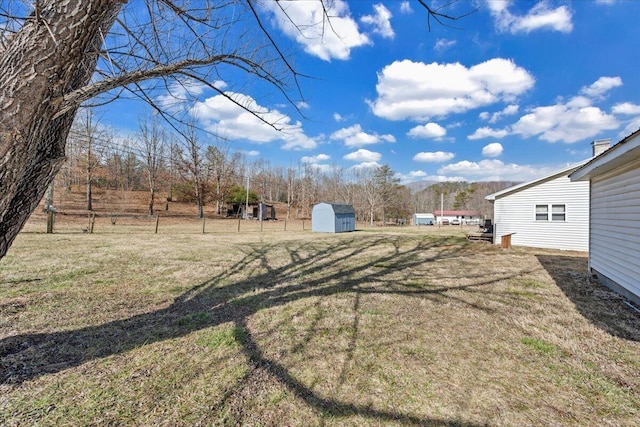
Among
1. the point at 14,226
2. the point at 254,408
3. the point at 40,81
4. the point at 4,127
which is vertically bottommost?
the point at 254,408

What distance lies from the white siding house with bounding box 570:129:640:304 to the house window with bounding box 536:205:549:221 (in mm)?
5928

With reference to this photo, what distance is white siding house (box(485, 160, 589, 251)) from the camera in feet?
35.1

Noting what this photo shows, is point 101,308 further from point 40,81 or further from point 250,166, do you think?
point 250,166

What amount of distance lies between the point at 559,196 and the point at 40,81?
574 inches

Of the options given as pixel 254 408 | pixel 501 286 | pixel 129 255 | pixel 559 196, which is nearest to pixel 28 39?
pixel 254 408

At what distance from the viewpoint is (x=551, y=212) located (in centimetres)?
1129

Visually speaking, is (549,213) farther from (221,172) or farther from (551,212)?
(221,172)

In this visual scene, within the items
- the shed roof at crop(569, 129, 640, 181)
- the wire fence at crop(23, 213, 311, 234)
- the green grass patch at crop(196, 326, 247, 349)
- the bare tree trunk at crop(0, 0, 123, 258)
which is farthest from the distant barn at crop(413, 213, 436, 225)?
the bare tree trunk at crop(0, 0, 123, 258)

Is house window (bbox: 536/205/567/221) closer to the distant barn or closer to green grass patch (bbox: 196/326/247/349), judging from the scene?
green grass patch (bbox: 196/326/247/349)

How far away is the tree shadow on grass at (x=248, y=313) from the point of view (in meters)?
2.30

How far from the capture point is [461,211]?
Answer: 194ft

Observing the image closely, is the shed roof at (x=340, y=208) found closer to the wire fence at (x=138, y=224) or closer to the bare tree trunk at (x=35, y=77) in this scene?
the wire fence at (x=138, y=224)

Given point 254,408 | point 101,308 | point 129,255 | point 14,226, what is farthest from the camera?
point 129,255

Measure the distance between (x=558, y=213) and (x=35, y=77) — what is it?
1471cm
